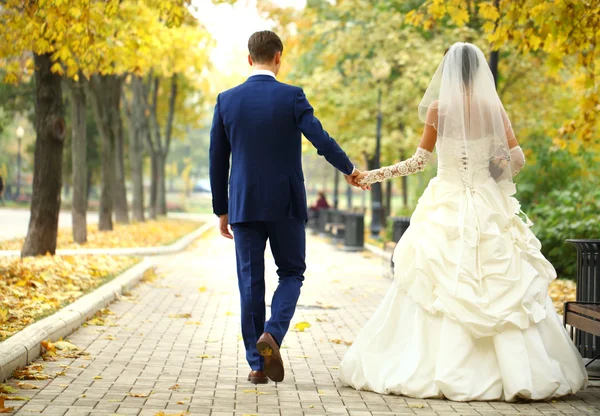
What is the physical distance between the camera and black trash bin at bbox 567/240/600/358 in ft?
23.9

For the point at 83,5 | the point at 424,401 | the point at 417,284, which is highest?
the point at 83,5

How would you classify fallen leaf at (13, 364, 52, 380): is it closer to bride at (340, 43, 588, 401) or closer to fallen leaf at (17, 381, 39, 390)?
fallen leaf at (17, 381, 39, 390)

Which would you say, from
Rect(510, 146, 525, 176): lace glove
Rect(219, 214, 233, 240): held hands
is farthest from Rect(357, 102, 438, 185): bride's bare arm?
Rect(219, 214, 233, 240): held hands

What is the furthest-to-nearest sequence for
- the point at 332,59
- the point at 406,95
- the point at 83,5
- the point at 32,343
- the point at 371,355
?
the point at 332,59 → the point at 406,95 → the point at 83,5 → the point at 32,343 → the point at 371,355

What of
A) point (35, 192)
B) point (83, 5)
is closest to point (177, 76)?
point (35, 192)

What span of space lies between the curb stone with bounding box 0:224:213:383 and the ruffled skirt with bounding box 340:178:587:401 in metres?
2.41

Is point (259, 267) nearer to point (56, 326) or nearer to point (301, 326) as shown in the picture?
point (56, 326)

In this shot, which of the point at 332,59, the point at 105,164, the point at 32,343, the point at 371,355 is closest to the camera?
the point at 371,355

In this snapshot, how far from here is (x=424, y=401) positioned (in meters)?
6.09

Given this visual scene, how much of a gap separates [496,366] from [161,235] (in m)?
21.5

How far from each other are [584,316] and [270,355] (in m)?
2.27

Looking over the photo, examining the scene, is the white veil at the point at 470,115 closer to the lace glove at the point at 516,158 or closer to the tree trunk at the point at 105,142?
the lace glove at the point at 516,158

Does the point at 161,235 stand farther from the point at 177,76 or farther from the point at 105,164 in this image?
the point at 177,76

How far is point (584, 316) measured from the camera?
21.6 ft
